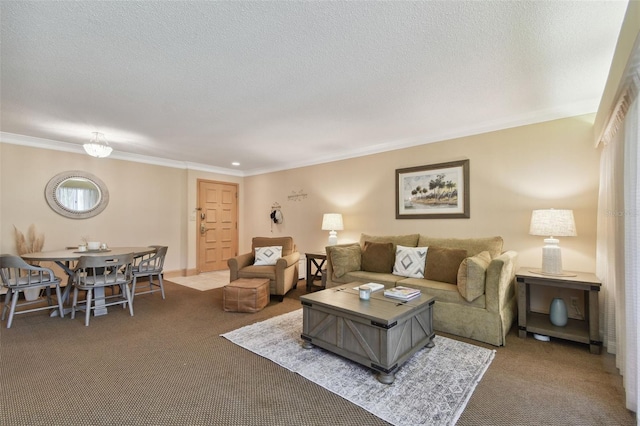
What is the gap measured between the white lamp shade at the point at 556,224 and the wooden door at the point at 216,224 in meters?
5.73

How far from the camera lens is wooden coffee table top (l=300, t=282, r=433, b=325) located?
211 centimetres

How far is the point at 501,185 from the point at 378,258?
1.72m

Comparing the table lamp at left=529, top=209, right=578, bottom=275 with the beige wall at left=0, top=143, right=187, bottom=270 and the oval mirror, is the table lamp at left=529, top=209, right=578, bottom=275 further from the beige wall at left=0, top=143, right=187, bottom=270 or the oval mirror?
the oval mirror

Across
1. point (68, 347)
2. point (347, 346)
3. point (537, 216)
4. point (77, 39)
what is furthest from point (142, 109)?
point (537, 216)

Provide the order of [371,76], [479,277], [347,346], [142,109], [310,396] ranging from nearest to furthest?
[310,396] → [347,346] → [371,76] → [479,277] → [142,109]

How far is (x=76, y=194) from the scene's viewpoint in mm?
4730

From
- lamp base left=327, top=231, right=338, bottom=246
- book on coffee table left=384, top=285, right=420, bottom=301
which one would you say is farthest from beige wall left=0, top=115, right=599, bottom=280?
book on coffee table left=384, top=285, right=420, bottom=301

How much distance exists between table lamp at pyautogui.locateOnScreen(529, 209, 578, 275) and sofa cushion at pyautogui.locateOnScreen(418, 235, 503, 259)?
0.45 meters

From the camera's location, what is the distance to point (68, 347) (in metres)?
2.57

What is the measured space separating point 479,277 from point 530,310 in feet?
3.98

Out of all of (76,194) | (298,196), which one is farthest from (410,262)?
(76,194)

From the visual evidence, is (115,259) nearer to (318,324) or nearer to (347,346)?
(318,324)

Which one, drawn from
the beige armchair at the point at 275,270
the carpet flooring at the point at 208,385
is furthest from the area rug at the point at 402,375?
the beige armchair at the point at 275,270

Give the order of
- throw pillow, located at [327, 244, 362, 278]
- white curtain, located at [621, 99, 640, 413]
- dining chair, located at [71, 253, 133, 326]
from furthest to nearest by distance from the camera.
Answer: throw pillow, located at [327, 244, 362, 278], dining chair, located at [71, 253, 133, 326], white curtain, located at [621, 99, 640, 413]
